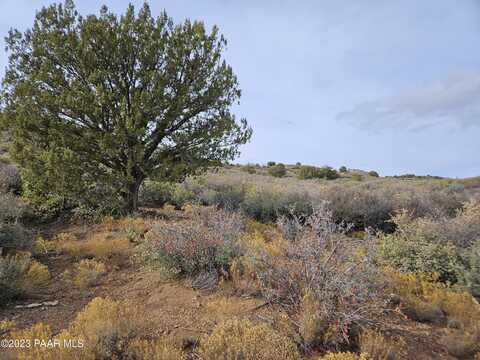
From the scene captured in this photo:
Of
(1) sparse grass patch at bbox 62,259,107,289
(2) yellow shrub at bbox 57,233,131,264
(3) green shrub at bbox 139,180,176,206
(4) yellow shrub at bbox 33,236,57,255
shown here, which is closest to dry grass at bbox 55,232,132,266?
(2) yellow shrub at bbox 57,233,131,264

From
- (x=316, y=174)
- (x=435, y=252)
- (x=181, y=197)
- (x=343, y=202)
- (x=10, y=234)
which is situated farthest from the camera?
(x=316, y=174)

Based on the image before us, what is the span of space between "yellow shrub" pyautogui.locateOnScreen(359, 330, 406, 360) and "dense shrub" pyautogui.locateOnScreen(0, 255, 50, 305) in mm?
4949

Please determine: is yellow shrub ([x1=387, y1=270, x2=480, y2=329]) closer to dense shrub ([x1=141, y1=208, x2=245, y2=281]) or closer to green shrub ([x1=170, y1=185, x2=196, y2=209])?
dense shrub ([x1=141, y1=208, x2=245, y2=281])

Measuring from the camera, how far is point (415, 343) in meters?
3.93

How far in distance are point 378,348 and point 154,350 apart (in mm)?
2389

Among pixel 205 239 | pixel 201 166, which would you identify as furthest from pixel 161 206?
pixel 205 239

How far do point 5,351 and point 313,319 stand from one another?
10.7 feet

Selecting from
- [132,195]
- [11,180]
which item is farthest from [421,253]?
[11,180]

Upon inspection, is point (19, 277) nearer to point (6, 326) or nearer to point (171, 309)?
point (6, 326)

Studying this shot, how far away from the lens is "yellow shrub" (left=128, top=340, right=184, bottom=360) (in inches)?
121

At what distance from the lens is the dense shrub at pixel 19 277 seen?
4688 millimetres

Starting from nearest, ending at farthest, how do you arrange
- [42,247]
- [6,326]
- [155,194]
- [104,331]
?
[104,331] < [6,326] < [42,247] < [155,194]

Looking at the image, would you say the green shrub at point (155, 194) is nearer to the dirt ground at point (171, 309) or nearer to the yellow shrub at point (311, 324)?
the dirt ground at point (171, 309)

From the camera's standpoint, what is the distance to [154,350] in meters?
3.30
